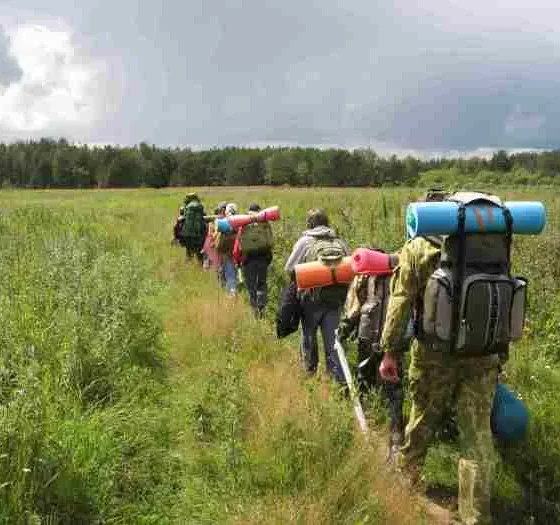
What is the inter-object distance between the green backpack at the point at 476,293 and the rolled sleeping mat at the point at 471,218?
0.13 ft

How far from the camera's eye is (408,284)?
11.9ft

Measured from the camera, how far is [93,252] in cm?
1057

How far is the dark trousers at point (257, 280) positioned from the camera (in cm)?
905

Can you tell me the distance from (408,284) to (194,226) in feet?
32.0

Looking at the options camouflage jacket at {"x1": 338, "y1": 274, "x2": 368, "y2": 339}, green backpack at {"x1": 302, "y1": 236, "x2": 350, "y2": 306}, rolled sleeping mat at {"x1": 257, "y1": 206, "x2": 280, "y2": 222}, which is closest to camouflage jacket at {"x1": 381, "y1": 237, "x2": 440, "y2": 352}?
camouflage jacket at {"x1": 338, "y1": 274, "x2": 368, "y2": 339}

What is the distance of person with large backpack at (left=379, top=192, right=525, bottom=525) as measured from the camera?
125 inches

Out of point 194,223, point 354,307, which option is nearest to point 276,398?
point 354,307

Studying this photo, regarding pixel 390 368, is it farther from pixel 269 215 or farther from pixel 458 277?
pixel 269 215

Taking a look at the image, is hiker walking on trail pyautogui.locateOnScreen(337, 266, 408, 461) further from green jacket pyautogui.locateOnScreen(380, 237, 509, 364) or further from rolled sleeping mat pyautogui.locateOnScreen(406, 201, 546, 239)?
rolled sleeping mat pyautogui.locateOnScreen(406, 201, 546, 239)

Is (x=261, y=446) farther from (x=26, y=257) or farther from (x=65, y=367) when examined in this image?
(x=26, y=257)

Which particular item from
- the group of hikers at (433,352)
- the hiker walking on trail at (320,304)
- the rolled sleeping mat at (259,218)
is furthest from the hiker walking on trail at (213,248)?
the group of hikers at (433,352)

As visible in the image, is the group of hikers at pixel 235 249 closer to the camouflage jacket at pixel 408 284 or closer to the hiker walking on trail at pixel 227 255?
the hiker walking on trail at pixel 227 255

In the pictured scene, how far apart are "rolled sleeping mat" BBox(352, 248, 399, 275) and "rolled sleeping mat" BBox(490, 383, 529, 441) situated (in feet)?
4.05

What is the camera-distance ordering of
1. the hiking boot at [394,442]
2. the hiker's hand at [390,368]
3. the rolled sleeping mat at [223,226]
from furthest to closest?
the rolled sleeping mat at [223,226] → the hiking boot at [394,442] → the hiker's hand at [390,368]
